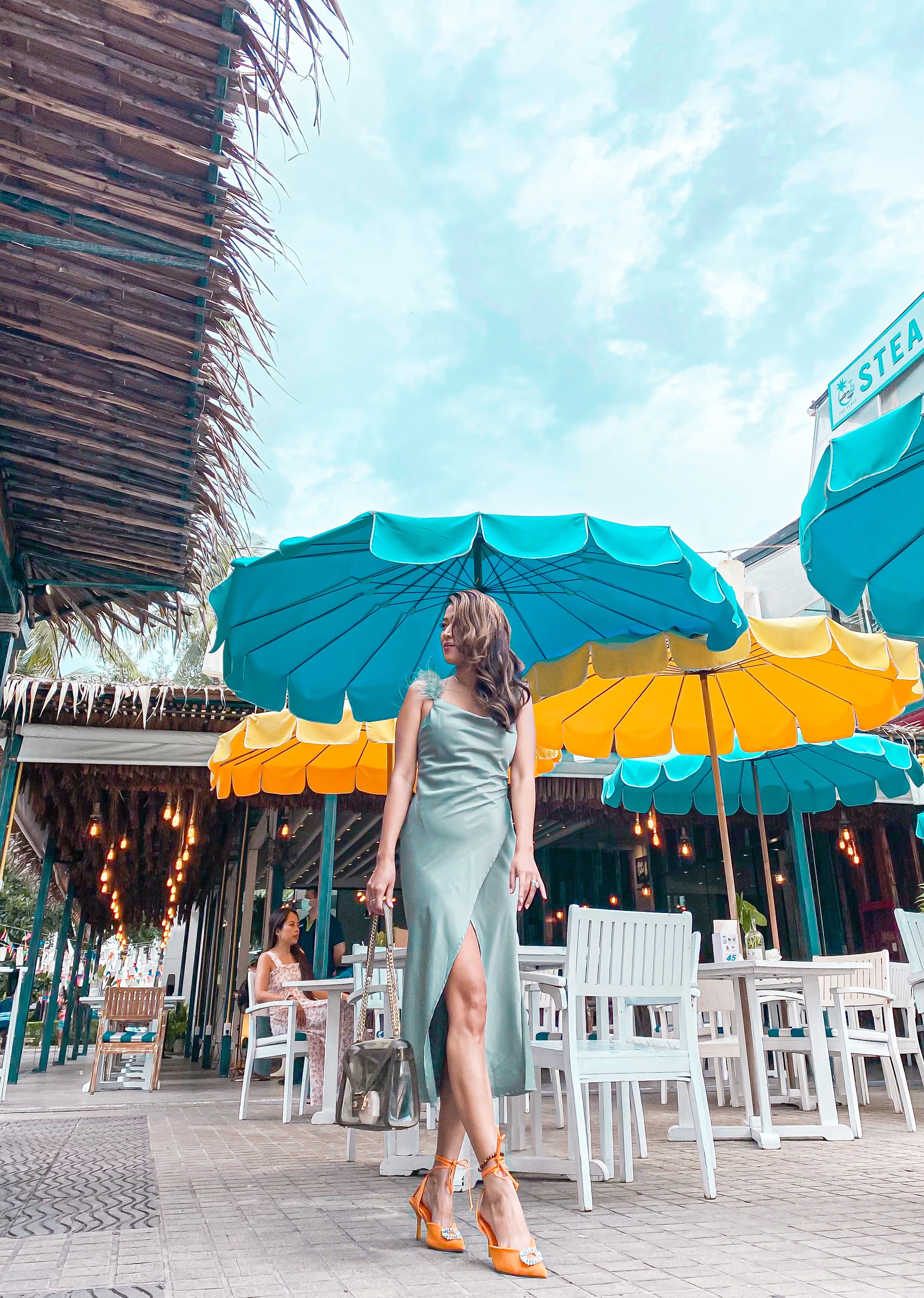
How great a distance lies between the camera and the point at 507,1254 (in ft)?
6.43

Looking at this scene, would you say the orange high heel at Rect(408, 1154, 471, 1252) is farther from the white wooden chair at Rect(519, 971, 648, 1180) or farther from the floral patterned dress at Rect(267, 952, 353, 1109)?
the floral patterned dress at Rect(267, 952, 353, 1109)

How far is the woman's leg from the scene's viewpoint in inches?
82.5

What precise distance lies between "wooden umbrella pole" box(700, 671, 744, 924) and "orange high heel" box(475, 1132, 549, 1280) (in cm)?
268

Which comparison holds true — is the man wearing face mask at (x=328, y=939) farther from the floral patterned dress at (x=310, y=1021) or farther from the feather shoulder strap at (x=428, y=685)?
the feather shoulder strap at (x=428, y=685)

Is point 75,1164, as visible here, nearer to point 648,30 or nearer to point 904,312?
A: point 904,312

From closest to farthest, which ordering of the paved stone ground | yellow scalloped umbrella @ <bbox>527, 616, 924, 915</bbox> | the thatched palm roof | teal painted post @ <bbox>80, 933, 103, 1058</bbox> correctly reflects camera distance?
the paved stone ground
the thatched palm roof
yellow scalloped umbrella @ <bbox>527, 616, 924, 915</bbox>
teal painted post @ <bbox>80, 933, 103, 1058</bbox>

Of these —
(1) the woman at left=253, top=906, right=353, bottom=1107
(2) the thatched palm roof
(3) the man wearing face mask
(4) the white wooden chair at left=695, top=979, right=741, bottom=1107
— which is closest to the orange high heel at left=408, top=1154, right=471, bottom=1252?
(2) the thatched palm roof

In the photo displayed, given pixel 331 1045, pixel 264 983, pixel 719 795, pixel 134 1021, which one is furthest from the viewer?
pixel 134 1021

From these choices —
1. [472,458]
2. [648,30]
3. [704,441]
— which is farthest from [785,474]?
[648,30]

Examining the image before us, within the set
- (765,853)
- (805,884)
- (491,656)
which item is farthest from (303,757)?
(805,884)

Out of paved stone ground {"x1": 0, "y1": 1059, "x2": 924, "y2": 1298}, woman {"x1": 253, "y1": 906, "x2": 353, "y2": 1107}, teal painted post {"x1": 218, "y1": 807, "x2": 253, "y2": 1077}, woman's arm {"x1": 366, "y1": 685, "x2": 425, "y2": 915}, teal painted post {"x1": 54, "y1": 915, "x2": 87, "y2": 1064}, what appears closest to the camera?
paved stone ground {"x1": 0, "y1": 1059, "x2": 924, "y2": 1298}

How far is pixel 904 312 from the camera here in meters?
13.0

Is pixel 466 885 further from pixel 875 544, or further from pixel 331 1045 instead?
pixel 331 1045

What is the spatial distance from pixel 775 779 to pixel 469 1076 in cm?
508
